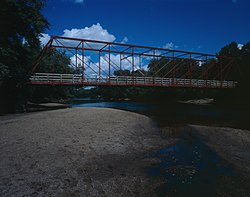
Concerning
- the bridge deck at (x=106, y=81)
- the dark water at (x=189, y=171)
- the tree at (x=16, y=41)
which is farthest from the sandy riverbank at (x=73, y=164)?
the bridge deck at (x=106, y=81)

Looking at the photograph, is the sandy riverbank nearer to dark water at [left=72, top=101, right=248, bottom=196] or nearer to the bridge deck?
dark water at [left=72, top=101, right=248, bottom=196]

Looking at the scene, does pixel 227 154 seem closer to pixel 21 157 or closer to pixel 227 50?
pixel 21 157

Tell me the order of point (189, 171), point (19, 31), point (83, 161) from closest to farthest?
point (189, 171) < point (83, 161) < point (19, 31)

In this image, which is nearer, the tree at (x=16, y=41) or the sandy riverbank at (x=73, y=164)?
the sandy riverbank at (x=73, y=164)

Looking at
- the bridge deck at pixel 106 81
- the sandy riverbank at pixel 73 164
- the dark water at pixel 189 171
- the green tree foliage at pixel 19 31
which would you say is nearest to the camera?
the sandy riverbank at pixel 73 164

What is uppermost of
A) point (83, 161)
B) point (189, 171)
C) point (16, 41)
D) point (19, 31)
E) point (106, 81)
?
point (19, 31)

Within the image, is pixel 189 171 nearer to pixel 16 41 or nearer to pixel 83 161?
pixel 83 161

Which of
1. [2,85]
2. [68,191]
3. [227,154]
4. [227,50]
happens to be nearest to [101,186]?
[68,191]

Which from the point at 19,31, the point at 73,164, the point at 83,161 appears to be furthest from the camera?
the point at 19,31

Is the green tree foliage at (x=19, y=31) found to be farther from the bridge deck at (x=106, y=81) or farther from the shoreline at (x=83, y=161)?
the shoreline at (x=83, y=161)

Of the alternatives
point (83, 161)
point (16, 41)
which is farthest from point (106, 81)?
point (83, 161)

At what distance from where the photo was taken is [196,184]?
179 inches

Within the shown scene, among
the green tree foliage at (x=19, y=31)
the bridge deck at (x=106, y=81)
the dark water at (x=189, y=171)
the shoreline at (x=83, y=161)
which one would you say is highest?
the green tree foliage at (x=19, y=31)

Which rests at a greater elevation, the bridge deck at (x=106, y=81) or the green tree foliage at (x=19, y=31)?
the green tree foliage at (x=19, y=31)
